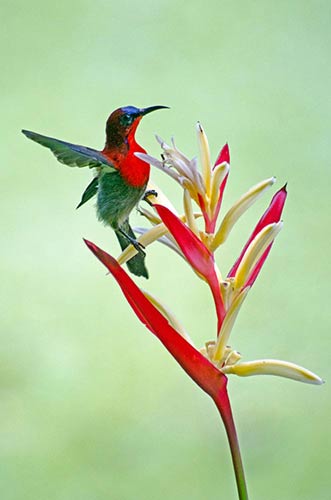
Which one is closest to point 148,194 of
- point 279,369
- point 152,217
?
point 152,217

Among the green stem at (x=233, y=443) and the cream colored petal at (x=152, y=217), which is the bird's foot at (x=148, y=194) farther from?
the green stem at (x=233, y=443)

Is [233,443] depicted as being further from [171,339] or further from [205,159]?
[205,159]

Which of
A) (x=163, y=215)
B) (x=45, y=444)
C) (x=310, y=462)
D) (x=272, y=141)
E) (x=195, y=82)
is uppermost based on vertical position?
(x=195, y=82)

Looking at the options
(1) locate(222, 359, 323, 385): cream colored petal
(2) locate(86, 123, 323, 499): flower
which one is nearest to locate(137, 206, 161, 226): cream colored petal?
(2) locate(86, 123, 323, 499): flower

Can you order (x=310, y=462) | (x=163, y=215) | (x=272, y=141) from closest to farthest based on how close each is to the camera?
1. (x=163, y=215)
2. (x=310, y=462)
3. (x=272, y=141)

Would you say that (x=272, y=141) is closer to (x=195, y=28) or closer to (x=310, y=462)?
(x=195, y=28)

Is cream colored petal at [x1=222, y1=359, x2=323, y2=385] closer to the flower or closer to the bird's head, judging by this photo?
the flower

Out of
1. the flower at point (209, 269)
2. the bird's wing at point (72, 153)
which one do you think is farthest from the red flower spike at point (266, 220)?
the bird's wing at point (72, 153)

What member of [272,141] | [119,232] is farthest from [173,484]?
[119,232]
